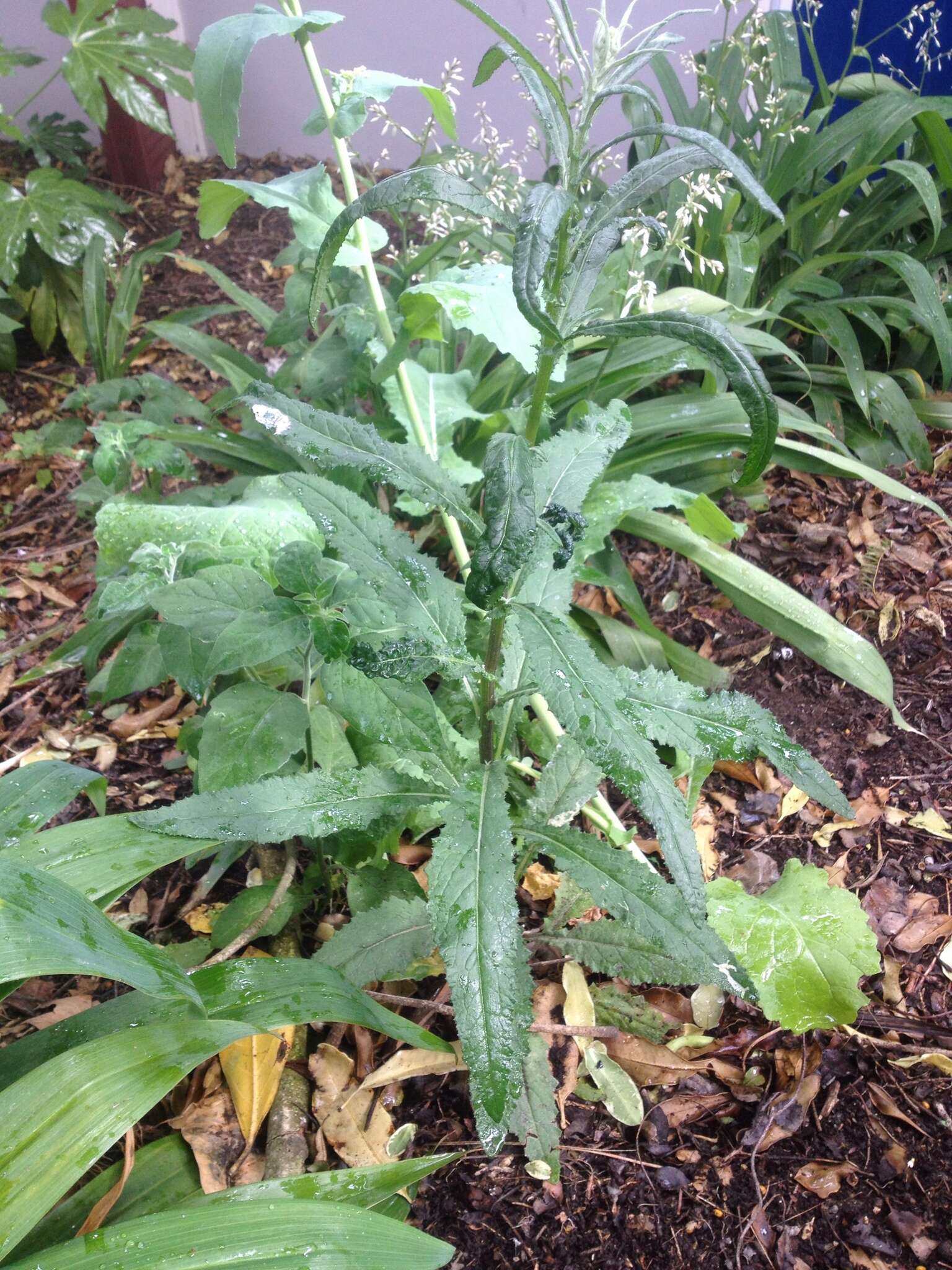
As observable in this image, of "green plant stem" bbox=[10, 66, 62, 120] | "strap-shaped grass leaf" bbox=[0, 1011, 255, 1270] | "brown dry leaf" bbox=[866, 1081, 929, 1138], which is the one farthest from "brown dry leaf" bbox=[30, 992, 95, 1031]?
"green plant stem" bbox=[10, 66, 62, 120]

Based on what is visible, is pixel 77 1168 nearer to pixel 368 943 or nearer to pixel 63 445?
pixel 368 943

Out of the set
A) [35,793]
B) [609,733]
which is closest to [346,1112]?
[35,793]

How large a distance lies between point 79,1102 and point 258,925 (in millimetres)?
429

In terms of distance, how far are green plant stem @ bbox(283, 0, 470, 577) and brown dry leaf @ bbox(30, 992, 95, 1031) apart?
3.06 feet

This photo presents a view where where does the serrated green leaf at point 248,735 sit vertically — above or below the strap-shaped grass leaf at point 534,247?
below

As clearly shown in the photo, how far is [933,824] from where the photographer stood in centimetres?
149

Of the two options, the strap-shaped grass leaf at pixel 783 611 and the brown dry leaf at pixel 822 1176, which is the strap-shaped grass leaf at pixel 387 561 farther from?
the strap-shaped grass leaf at pixel 783 611

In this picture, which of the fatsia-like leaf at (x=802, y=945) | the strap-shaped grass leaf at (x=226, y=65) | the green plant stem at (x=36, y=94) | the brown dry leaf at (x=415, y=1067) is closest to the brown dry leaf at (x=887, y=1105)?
the fatsia-like leaf at (x=802, y=945)

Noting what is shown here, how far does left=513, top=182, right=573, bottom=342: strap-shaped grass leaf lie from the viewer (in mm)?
693

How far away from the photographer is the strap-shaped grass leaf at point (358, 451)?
36.3 inches

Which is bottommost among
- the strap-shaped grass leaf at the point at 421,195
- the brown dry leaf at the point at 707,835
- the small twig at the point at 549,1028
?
the brown dry leaf at the point at 707,835

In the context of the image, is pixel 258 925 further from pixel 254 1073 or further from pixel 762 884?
pixel 762 884

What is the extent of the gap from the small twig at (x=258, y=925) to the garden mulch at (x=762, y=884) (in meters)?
0.16

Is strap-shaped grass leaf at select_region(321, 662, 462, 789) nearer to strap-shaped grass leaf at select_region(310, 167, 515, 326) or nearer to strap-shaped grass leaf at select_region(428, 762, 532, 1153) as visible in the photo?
strap-shaped grass leaf at select_region(428, 762, 532, 1153)
